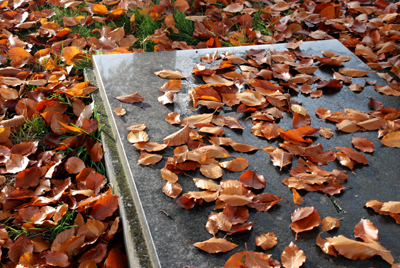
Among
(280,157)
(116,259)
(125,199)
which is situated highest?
(280,157)

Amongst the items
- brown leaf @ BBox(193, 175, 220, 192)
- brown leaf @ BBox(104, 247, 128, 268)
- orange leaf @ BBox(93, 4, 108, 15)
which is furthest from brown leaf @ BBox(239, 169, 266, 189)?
orange leaf @ BBox(93, 4, 108, 15)

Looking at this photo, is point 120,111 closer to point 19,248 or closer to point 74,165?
point 74,165

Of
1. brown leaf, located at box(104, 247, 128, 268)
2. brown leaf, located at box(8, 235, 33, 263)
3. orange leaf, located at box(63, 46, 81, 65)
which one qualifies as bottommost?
brown leaf, located at box(104, 247, 128, 268)

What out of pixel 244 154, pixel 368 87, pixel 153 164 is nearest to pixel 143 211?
pixel 153 164

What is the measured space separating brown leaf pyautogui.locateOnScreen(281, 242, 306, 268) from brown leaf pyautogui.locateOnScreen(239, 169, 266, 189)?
10.6 inches

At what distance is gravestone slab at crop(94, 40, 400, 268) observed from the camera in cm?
108

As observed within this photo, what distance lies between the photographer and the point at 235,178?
4.34 feet

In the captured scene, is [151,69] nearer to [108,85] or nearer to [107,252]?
[108,85]

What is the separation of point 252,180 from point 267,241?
268 mm

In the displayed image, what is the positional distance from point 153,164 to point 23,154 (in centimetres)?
71

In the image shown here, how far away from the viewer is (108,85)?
1765 millimetres

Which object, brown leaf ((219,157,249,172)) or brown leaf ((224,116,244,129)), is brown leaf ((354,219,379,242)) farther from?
brown leaf ((224,116,244,129))

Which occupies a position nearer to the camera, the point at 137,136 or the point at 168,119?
the point at 137,136

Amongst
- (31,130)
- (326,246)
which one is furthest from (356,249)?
(31,130)
